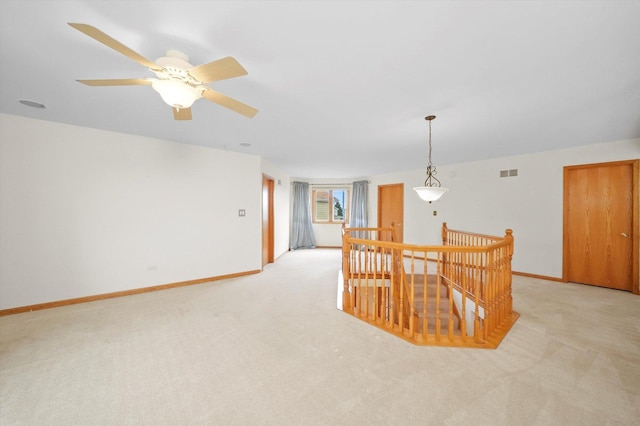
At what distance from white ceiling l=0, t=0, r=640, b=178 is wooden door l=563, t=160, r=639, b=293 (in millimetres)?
733

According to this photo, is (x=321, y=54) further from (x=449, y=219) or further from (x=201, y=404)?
(x=449, y=219)

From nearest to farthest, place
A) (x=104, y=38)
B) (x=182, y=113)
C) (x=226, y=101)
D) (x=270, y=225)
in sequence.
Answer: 1. (x=104, y=38)
2. (x=226, y=101)
3. (x=182, y=113)
4. (x=270, y=225)

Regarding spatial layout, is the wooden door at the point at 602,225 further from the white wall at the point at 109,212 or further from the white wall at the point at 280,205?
the white wall at the point at 109,212

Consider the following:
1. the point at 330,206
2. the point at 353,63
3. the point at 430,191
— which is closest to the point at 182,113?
the point at 353,63

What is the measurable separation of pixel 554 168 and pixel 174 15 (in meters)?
5.75

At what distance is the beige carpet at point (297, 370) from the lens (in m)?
1.41

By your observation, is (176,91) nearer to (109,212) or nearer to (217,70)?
(217,70)

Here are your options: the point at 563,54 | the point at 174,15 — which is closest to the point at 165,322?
the point at 174,15

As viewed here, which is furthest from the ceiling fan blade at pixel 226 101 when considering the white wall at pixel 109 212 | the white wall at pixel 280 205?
the white wall at pixel 280 205

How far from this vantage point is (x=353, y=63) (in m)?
1.69

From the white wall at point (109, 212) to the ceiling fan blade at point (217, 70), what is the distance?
2860 mm

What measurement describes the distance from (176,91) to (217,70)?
357mm

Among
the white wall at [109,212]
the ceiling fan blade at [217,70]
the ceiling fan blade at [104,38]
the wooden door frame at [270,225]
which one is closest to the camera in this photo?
the ceiling fan blade at [104,38]

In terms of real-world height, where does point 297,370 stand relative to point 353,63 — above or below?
below
